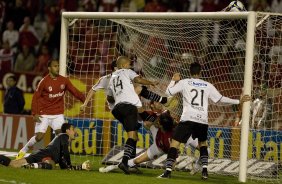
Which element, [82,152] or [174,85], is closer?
[174,85]

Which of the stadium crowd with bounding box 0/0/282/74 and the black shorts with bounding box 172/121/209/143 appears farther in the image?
the stadium crowd with bounding box 0/0/282/74

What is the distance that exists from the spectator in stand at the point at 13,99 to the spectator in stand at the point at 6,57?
2.81 metres

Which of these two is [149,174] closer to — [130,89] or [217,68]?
[130,89]

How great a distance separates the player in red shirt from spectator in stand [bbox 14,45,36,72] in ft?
29.2

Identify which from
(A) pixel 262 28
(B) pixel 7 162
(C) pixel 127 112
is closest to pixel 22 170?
(B) pixel 7 162

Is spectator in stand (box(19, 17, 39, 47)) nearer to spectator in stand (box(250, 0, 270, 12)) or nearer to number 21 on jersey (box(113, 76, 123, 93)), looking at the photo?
spectator in stand (box(250, 0, 270, 12))

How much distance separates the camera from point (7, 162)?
1519 cm

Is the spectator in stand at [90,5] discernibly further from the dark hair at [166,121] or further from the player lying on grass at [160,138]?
the dark hair at [166,121]

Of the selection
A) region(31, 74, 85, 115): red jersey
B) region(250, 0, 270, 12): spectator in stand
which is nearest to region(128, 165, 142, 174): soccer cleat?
region(31, 74, 85, 115): red jersey

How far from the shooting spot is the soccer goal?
15883 millimetres

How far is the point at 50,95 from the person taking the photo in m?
16.6

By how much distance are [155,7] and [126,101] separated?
948 cm

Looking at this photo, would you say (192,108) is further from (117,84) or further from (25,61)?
(25,61)

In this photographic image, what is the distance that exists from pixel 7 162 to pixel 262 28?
14.8 ft
